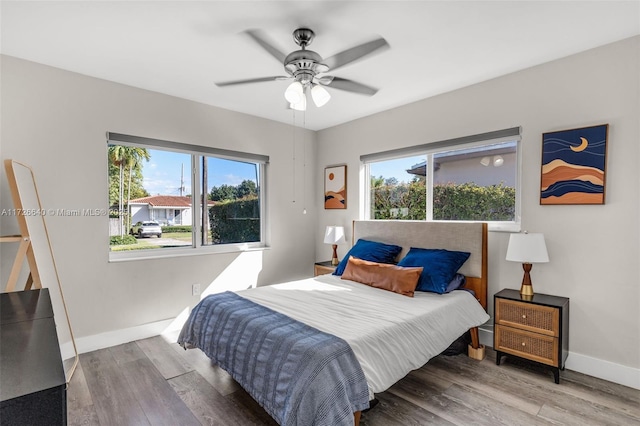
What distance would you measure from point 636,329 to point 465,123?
7.08 feet

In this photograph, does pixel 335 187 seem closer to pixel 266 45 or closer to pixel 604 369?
pixel 266 45

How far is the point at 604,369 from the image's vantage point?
2.47 meters

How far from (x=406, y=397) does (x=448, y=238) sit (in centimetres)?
158

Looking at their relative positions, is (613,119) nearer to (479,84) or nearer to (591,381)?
(479,84)

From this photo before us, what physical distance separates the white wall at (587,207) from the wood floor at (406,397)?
1.45 feet

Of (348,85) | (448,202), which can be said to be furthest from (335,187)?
(348,85)

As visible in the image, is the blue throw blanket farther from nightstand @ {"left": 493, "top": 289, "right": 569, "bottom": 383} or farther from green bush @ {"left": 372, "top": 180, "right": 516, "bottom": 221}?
green bush @ {"left": 372, "top": 180, "right": 516, "bottom": 221}

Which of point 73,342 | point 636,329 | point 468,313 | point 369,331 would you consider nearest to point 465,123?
point 468,313

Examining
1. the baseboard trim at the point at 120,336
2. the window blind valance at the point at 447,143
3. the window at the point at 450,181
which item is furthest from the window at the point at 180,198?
the window at the point at 450,181

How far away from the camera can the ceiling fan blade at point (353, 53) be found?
6.08 feet

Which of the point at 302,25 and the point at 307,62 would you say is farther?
the point at 302,25

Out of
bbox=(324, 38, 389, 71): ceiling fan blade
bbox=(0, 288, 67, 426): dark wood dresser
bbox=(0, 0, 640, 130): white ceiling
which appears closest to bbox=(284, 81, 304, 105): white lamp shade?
bbox=(324, 38, 389, 71): ceiling fan blade

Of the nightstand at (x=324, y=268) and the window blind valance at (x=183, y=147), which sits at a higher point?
the window blind valance at (x=183, y=147)

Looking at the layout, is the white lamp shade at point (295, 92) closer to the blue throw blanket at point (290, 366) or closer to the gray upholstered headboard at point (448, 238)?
the blue throw blanket at point (290, 366)
